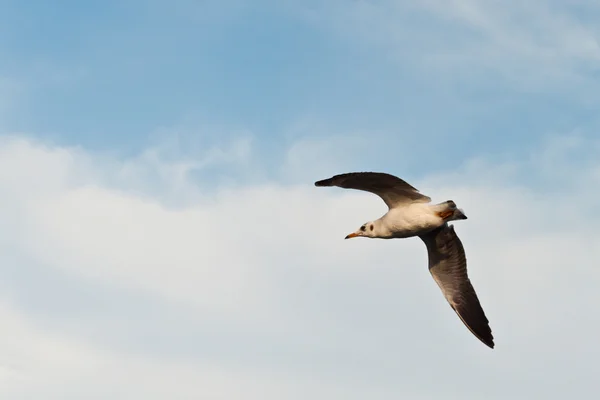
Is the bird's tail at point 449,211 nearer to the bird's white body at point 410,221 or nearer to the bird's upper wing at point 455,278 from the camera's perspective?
the bird's white body at point 410,221

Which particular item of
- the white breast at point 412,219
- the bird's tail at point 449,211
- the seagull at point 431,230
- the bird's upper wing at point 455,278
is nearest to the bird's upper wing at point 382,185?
the seagull at point 431,230

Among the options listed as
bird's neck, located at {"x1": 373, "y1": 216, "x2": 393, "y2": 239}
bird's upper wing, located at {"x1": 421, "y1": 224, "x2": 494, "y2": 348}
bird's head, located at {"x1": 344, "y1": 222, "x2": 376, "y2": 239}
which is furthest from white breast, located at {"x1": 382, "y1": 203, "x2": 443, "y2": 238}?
bird's upper wing, located at {"x1": 421, "y1": 224, "x2": 494, "y2": 348}

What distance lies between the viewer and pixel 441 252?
99.0 ft

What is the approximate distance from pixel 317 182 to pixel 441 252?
7213mm

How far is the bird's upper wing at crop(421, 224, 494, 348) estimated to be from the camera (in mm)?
29781

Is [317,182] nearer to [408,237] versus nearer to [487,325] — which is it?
[408,237]

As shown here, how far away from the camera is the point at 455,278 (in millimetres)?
30656

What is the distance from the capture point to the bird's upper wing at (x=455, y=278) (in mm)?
29781

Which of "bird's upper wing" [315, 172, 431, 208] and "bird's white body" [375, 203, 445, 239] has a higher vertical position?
"bird's upper wing" [315, 172, 431, 208]

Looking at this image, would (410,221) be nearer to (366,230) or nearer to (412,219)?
(412,219)

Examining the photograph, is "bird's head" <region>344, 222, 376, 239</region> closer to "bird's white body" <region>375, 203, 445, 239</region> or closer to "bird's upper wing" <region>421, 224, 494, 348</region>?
"bird's white body" <region>375, 203, 445, 239</region>

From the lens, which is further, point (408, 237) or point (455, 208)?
point (408, 237)

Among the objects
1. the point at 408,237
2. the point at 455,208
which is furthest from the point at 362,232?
the point at 455,208

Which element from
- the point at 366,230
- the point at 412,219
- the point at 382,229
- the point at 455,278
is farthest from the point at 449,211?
the point at 455,278
